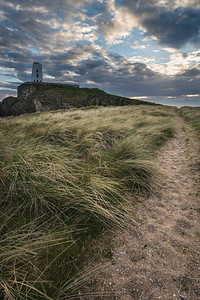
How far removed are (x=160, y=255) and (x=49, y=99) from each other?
39.2 m

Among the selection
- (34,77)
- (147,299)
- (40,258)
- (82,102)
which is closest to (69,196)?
(40,258)

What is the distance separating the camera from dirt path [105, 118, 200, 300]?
3.53 feet

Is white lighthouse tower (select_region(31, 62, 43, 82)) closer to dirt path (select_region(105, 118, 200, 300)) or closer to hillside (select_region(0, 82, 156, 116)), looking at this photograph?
hillside (select_region(0, 82, 156, 116))

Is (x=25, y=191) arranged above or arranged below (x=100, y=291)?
above

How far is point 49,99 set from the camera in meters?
36.4

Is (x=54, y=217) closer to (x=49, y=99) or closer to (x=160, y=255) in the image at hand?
(x=160, y=255)

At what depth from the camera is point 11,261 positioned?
3.60ft

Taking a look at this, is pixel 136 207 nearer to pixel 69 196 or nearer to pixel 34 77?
pixel 69 196

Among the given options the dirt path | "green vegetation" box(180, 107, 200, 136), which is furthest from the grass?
"green vegetation" box(180, 107, 200, 136)

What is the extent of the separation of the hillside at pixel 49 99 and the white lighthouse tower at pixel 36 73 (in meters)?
12.1

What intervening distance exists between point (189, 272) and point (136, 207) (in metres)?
0.84

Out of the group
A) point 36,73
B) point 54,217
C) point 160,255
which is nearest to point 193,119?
point 160,255

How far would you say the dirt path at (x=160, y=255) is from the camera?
1075 millimetres

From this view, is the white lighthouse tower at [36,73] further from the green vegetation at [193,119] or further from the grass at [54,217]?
the grass at [54,217]
